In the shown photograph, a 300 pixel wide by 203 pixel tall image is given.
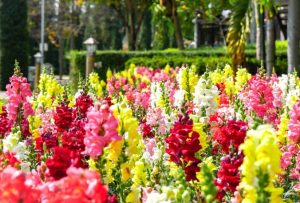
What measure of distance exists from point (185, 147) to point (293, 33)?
7336mm

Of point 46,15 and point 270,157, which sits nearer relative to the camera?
point 270,157

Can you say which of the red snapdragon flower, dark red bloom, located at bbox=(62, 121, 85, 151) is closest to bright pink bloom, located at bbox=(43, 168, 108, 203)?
dark red bloom, located at bbox=(62, 121, 85, 151)

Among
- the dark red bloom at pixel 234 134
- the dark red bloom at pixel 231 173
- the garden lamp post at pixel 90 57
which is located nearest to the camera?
the dark red bloom at pixel 231 173

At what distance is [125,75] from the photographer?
45.1ft

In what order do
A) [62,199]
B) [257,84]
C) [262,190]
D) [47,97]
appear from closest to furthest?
[62,199] < [262,190] < [257,84] < [47,97]

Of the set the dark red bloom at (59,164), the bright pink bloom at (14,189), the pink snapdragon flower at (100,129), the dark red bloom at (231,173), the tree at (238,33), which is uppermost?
the tree at (238,33)

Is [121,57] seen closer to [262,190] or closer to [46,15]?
[262,190]

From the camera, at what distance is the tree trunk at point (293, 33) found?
10805mm

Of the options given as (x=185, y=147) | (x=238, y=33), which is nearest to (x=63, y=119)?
(x=185, y=147)

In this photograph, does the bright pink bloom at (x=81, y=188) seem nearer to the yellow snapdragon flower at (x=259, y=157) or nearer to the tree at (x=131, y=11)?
the yellow snapdragon flower at (x=259, y=157)

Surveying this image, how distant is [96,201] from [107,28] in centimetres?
5131

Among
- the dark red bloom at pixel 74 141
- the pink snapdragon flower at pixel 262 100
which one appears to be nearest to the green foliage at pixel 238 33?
the pink snapdragon flower at pixel 262 100

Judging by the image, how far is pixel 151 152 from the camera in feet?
17.3

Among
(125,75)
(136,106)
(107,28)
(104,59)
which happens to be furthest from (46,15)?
(136,106)
